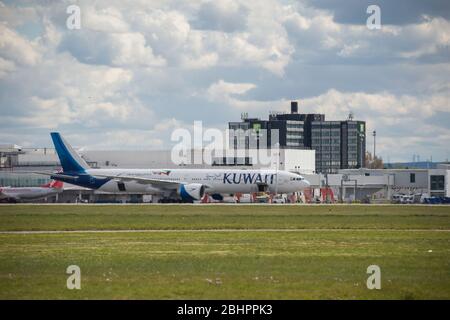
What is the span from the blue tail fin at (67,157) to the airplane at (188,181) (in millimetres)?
861

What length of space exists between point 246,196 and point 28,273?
9229cm

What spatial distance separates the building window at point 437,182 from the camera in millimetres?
136750

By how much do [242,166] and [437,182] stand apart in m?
31.3

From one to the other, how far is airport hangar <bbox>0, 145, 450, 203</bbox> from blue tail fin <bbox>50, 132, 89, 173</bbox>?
1125 cm

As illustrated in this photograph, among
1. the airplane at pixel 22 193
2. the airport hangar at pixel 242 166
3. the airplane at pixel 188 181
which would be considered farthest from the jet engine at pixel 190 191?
the airplane at pixel 22 193

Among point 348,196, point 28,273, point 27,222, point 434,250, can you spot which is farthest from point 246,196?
point 28,273

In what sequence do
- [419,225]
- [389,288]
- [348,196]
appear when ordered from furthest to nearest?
1. [348,196]
2. [419,225]
3. [389,288]

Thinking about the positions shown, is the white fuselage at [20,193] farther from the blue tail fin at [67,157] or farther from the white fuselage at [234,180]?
the white fuselage at [234,180]

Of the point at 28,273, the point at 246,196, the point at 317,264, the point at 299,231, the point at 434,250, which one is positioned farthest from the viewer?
the point at 246,196

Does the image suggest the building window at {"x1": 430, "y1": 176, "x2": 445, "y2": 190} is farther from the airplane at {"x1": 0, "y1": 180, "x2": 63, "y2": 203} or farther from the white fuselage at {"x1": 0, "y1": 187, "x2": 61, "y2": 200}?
the white fuselage at {"x1": 0, "y1": 187, "x2": 61, "y2": 200}

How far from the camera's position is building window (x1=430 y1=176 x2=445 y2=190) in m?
137
